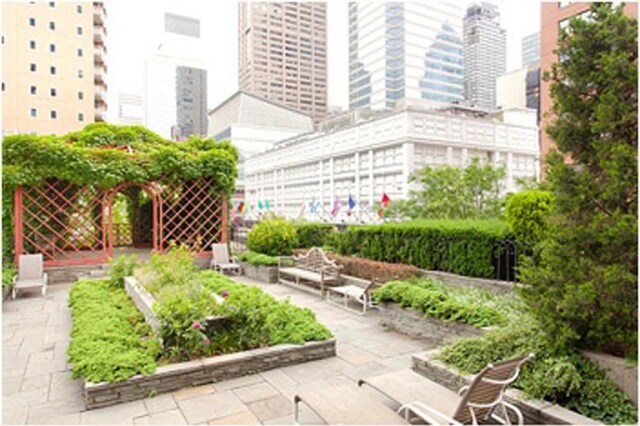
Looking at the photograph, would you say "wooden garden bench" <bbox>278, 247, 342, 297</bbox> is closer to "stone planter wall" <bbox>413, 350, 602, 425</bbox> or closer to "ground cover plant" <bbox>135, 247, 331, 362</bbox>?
"ground cover plant" <bbox>135, 247, 331, 362</bbox>

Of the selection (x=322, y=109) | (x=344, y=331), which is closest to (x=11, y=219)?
(x=344, y=331)

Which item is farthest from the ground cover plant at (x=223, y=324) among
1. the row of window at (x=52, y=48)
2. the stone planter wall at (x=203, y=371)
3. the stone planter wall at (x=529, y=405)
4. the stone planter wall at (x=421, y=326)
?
the row of window at (x=52, y=48)

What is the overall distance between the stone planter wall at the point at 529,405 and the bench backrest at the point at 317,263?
5166 mm

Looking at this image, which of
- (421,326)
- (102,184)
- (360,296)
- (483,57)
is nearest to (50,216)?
(102,184)

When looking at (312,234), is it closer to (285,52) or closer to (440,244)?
(440,244)

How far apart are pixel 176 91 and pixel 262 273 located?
15231 centimetres

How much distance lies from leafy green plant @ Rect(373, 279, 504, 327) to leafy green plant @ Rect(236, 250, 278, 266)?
5.18m

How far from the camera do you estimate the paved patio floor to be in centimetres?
388

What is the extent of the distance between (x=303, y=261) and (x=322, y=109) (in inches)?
5855

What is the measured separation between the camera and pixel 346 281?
32.0 ft

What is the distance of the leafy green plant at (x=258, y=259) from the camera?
11.8 m

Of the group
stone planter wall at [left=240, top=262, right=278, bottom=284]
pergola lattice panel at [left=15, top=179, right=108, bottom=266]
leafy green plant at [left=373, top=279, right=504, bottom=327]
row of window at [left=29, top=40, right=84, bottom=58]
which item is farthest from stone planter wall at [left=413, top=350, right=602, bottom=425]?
row of window at [left=29, top=40, right=84, bottom=58]

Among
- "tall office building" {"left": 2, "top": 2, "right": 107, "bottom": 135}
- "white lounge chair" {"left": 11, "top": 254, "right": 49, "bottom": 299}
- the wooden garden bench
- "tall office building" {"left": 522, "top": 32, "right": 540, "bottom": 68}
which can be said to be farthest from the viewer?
"tall office building" {"left": 522, "top": 32, "right": 540, "bottom": 68}

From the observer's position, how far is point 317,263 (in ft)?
33.9
